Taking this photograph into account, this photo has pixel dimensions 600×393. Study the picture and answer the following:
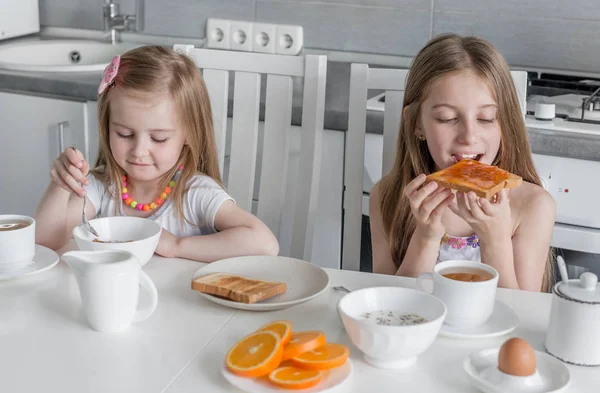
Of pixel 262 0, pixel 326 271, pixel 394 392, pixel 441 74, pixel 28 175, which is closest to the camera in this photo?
pixel 394 392

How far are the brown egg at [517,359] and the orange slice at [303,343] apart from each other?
0.79ft

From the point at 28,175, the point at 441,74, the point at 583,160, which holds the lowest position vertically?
the point at 28,175

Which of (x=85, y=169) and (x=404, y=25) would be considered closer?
(x=85, y=169)

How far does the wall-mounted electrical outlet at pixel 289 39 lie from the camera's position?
2.87 metres

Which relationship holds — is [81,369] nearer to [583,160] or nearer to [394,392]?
[394,392]

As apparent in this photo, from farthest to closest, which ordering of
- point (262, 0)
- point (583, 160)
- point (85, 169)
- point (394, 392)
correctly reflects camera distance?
point (262, 0) < point (583, 160) < point (85, 169) < point (394, 392)

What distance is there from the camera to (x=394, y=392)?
1095 millimetres

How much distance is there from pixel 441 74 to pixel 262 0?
1307 mm

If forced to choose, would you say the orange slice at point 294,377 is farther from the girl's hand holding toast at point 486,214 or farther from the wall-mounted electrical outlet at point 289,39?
the wall-mounted electrical outlet at point 289,39

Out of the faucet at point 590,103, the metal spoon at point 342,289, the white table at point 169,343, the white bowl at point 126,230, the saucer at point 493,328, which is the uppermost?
the faucet at point 590,103

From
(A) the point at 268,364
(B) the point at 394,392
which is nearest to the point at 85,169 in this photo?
(A) the point at 268,364

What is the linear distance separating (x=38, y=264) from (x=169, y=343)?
0.40m

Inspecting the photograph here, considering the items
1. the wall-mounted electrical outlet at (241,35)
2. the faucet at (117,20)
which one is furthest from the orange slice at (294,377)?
the faucet at (117,20)

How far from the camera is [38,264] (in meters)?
1.50
